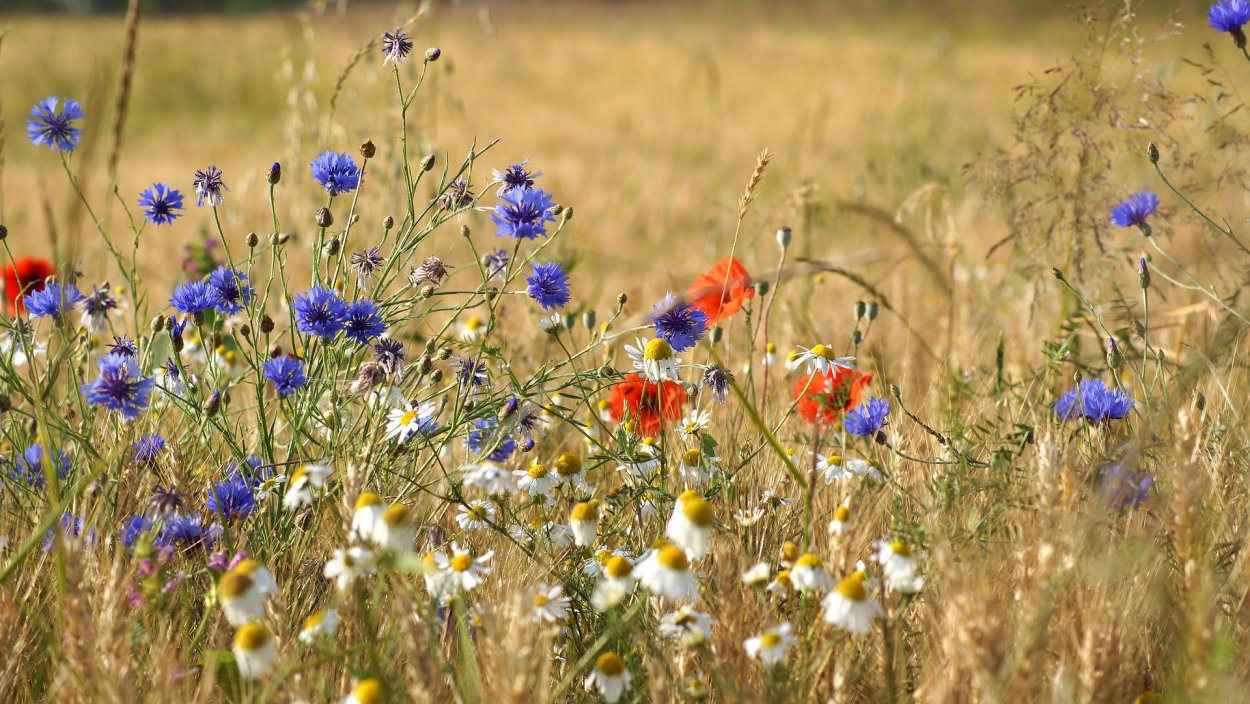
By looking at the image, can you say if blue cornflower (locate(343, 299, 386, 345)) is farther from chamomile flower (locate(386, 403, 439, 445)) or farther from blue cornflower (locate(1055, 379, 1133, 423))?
blue cornflower (locate(1055, 379, 1133, 423))

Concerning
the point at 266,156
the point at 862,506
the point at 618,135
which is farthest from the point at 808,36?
the point at 862,506

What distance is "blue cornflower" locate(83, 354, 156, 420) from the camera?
1242 millimetres

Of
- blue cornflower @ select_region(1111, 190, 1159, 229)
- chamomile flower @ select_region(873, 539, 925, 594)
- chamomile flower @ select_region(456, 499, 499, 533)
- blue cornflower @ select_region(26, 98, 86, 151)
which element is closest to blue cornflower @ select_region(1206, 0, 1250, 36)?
blue cornflower @ select_region(1111, 190, 1159, 229)

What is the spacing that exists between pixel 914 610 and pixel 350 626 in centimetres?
67

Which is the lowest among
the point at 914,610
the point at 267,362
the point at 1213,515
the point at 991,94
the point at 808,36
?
the point at 914,610

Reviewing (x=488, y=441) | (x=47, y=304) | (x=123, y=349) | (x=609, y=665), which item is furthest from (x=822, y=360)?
(x=47, y=304)

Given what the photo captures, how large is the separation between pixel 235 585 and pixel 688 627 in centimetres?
45

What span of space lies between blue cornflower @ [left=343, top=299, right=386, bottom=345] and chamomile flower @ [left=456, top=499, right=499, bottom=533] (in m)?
0.26

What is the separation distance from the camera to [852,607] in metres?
1.01

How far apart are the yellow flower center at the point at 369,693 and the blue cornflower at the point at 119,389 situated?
1.79 feet

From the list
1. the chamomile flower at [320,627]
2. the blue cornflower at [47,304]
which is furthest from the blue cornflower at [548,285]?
the blue cornflower at [47,304]

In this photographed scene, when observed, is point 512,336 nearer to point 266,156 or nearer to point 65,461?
point 65,461

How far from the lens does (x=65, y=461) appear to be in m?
1.49

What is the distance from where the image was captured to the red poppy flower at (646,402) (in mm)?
1579
